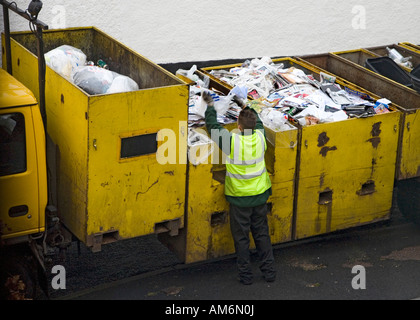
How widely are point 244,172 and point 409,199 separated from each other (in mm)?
2635

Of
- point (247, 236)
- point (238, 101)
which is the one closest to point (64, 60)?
point (238, 101)

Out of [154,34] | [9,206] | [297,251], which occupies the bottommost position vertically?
[297,251]

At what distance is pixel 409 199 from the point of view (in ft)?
27.0

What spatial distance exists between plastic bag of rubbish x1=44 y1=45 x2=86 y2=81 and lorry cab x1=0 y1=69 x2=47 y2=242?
116cm

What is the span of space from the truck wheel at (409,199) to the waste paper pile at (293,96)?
1.02m

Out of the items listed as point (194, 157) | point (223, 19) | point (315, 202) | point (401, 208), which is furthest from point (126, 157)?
point (223, 19)

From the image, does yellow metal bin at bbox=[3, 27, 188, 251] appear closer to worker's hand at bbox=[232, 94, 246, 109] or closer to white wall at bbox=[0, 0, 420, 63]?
worker's hand at bbox=[232, 94, 246, 109]

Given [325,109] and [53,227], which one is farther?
[325,109]

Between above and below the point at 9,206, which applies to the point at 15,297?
below

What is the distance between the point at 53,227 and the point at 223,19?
5.22m

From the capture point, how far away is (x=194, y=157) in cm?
638

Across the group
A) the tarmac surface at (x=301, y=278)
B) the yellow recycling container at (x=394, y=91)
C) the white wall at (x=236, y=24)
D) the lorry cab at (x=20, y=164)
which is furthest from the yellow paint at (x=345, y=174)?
the white wall at (x=236, y=24)

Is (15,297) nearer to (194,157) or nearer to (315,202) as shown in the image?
(194,157)

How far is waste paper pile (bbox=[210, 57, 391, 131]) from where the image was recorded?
7.27 m
